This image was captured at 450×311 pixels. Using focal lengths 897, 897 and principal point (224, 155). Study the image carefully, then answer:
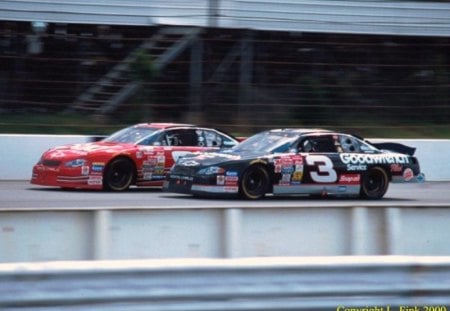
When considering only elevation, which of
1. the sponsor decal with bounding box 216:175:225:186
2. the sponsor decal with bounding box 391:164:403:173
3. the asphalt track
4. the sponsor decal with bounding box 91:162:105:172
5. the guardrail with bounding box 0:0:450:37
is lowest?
the asphalt track

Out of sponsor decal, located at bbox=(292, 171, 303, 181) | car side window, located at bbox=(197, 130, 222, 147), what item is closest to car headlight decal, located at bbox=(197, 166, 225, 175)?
sponsor decal, located at bbox=(292, 171, 303, 181)

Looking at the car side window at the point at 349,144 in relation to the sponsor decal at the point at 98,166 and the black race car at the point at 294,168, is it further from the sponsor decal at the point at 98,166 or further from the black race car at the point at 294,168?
the sponsor decal at the point at 98,166

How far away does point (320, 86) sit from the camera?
19.5 m

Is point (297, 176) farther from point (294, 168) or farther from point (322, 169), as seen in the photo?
point (322, 169)

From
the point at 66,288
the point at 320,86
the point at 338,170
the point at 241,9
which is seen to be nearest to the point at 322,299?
the point at 66,288

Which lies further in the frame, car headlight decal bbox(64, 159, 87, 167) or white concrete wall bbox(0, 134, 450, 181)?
white concrete wall bbox(0, 134, 450, 181)

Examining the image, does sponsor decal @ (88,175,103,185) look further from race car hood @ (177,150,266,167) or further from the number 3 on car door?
the number 3 on car door

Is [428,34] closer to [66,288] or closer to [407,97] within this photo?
[407,97]

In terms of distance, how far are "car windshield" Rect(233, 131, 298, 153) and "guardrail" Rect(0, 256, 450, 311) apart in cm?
869

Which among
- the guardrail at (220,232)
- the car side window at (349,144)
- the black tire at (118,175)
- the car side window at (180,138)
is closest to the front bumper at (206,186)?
the black tire at (118,175)

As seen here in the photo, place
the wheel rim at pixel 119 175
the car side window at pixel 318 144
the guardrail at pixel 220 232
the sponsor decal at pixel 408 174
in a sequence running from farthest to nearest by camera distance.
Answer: the sponsor decal at pixel 408 174
the wheel rim at pixel 119 175
the car side window at pixel 318 144
the guardrail at pixel 220 232

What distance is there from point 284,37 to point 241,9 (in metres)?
1.82

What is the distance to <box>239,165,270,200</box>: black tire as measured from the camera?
1371 cm

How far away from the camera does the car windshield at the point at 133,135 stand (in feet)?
51.1
